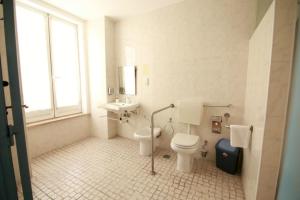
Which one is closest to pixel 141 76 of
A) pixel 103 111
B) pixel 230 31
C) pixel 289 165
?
pixel 103 111

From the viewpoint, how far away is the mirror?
→ 2971 mm

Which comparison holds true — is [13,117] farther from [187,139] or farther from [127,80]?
[127,80]

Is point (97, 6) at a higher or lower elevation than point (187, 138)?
higher

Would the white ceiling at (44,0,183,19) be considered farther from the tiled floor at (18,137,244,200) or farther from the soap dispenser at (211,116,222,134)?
the tiled floor at (18,137,244,200)

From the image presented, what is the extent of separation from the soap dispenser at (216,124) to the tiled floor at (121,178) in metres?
0.55

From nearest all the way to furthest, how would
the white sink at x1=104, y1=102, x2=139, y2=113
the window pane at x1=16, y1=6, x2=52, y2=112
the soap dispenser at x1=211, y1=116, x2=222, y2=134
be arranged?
the soap dispenser at x1=211, y1=116, x2=222, y2=134, the window pane at x1=16, y1=6, x2=52, y2=112, the white sink at x1=104, y1=102, x2=139, y2=113

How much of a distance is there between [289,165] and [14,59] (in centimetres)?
193

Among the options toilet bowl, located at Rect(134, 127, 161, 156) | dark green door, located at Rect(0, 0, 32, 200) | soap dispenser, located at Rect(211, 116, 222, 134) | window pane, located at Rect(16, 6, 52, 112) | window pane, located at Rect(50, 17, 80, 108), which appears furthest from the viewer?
window pane, located at Rect(50, 17, 80, 108)

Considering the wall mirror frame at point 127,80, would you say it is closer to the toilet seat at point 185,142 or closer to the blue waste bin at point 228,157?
the toilet seat at point 185,142

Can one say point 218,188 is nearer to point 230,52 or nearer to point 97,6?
point 230,52

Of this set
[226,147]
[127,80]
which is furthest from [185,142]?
[127,80]

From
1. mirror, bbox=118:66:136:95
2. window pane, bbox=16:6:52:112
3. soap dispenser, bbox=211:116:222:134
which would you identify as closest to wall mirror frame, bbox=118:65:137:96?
mirror, bbox=118:66:136:95

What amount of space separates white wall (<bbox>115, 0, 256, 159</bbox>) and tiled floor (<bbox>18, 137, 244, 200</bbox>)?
56 cm

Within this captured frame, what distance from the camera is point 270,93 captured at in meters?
1.06
